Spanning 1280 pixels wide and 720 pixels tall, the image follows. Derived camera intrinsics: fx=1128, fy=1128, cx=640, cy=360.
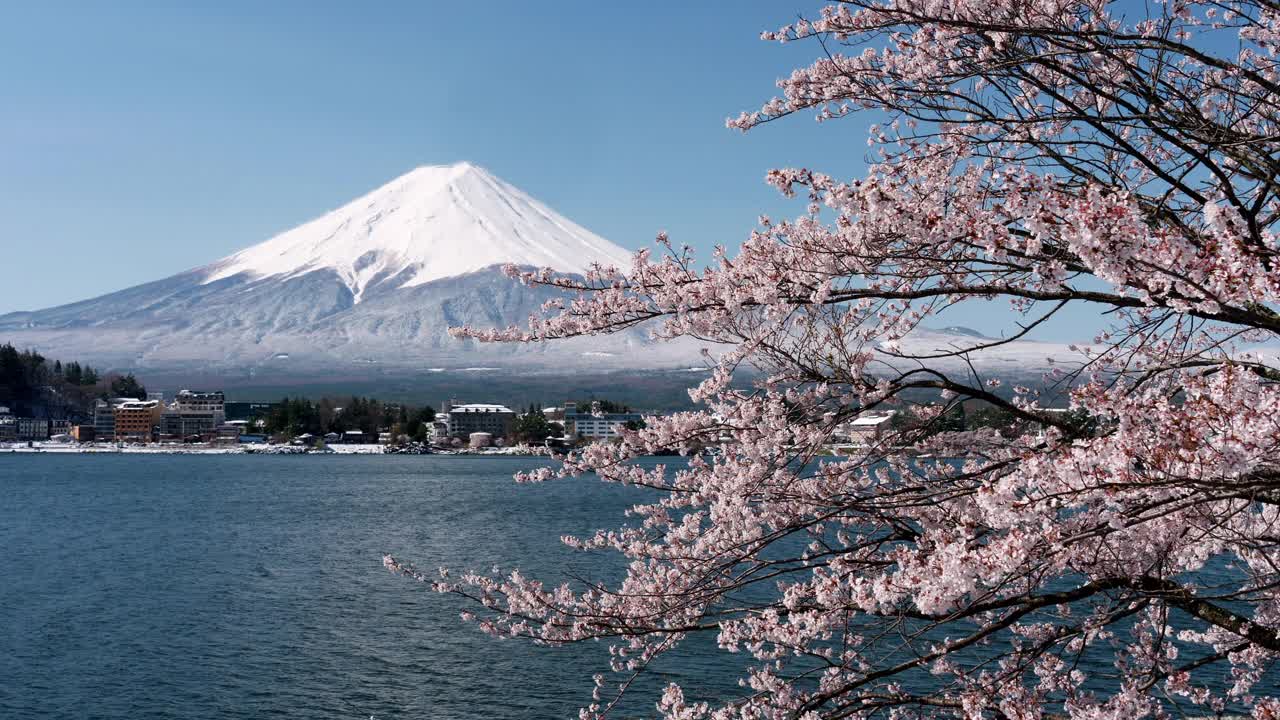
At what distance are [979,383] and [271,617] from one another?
16764 millimetres

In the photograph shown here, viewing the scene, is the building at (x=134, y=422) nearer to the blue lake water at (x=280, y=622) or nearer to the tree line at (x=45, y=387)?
the tree line at (x=45, y=387)

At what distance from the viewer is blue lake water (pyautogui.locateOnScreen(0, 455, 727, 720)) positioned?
13.5 meters

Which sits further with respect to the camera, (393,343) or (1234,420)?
(393,343)

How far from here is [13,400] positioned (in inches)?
5261

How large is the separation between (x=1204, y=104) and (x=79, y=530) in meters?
36.4

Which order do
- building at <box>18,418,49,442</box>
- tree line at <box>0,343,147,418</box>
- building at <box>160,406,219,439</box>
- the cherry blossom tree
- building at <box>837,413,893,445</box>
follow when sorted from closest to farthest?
1. the cherry blossom tree
2. building at <box>837,413,893,445</box>
3. building at <box>18,418,49,442</box>
4. tree line at <box>0,343,147,418</box>
5. building at <box>160,406,219,439</box>

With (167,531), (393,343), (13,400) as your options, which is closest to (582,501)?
(167,531)

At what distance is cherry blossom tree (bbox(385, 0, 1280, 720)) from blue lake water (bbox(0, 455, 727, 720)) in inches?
315

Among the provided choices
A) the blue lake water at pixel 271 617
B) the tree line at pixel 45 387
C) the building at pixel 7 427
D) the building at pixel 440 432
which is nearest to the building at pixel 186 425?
the tree line at pixel 45 387

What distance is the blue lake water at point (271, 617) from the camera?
44.4ft

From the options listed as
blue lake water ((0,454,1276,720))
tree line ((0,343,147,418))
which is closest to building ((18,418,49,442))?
tree line ((0,343,147,418))

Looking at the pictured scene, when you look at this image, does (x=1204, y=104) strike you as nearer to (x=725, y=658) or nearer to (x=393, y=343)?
(x=725, y=658)

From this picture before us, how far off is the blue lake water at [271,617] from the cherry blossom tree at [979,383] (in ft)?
26.3

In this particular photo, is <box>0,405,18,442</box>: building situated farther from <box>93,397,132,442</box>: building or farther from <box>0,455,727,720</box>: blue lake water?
<box>0,455,727,720</box>: blue lake water
